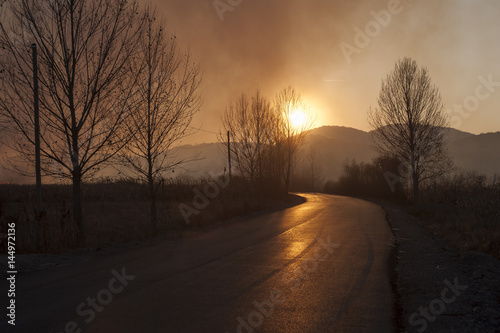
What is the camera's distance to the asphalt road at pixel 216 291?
4789 millimetres

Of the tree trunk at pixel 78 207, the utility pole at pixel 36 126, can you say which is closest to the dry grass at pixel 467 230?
the tree trunk at pixel 78 207

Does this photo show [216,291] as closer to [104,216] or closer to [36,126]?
[36,126]

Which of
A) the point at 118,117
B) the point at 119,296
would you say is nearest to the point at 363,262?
the point at 119,296

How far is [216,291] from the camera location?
620 centimetres

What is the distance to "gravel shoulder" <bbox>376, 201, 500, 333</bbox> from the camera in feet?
16.2

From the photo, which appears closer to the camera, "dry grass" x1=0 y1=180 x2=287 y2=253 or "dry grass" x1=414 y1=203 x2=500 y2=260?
"dry grass" x1=414 y1=203 x2=500 y2=260

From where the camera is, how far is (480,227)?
13148 mm

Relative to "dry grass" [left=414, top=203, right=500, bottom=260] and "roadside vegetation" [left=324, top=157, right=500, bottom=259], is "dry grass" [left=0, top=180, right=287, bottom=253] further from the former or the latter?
"roadside vegetation" [left=324, top=157, right=500, bottom=259]

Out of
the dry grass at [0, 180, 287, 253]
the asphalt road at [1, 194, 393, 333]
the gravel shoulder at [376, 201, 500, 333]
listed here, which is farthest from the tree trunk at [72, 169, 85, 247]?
the gravel shoulder at [376, 201, 500, 333]

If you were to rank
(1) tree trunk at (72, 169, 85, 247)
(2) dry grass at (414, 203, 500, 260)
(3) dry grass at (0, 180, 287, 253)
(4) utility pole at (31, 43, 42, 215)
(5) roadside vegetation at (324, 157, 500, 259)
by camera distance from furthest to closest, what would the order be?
(5) roadside vegetation at (324, 157, 500, 259) → (1) tree trunk at (72, 169, 85, 247) → (3) dry grass at (0, 180, 287, 253) → (4) utility pole at (31, 43, 42, 215) → (2) dry grass at (414, 203, 500, 260)

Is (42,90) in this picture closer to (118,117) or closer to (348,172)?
(118,117)

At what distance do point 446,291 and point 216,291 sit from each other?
4000 millimetres

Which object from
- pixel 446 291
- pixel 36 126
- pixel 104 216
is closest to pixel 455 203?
pixel 446 291

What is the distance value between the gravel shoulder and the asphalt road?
1.07 ft
